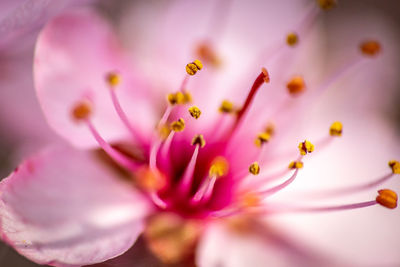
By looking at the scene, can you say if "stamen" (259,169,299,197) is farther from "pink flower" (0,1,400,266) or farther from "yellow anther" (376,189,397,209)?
"yellow anther" (376,189,397,209)

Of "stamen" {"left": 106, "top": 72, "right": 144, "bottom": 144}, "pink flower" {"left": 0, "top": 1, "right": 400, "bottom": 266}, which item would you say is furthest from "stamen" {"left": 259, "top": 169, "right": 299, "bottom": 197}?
"stamen" {"left": 106, "top": 72, "right": 144, "bottom": 144}

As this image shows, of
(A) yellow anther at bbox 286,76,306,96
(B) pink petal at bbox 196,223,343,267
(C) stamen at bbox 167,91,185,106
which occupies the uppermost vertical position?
(A) yellow anther at bbox 286,76,306,96

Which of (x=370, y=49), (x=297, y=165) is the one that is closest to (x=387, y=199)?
(x=297, y=165)

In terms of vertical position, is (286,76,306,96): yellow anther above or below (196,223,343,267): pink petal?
above

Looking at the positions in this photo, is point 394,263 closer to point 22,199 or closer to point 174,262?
point 174,262

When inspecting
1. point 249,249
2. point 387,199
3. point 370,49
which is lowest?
point 249,249

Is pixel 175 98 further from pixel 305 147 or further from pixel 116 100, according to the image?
pixel 305 147
